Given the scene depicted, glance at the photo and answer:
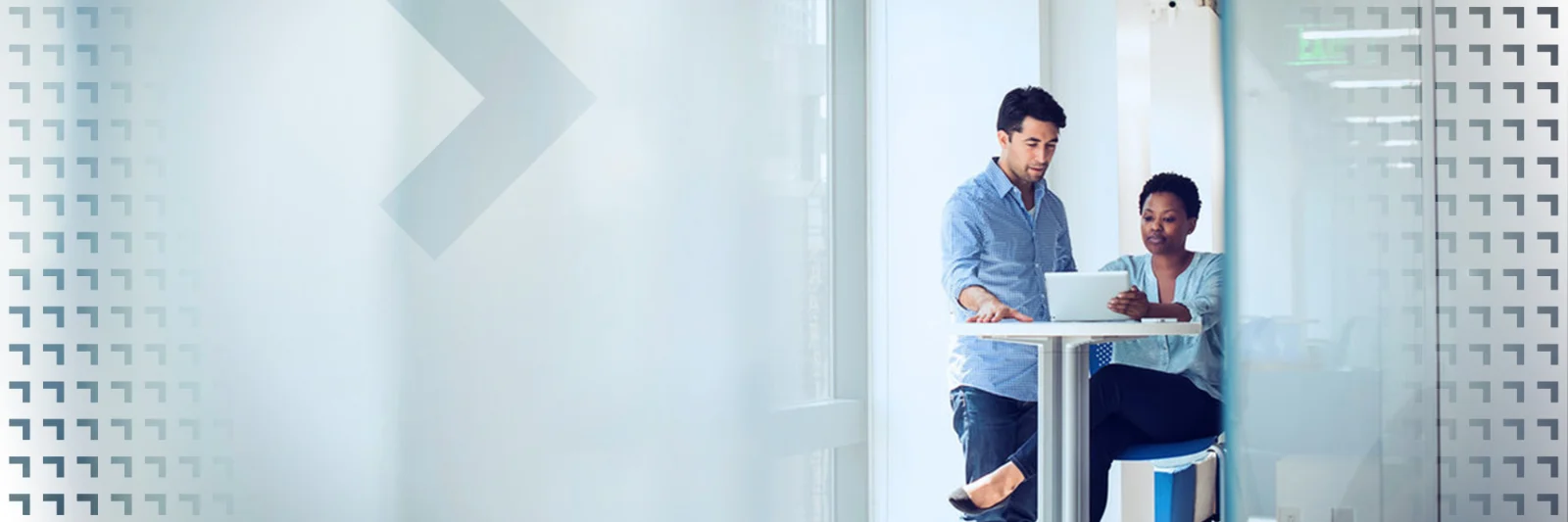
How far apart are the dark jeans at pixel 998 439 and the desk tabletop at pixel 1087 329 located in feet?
2.30

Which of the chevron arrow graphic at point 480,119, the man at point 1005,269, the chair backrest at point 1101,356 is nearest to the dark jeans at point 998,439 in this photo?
the man at point 1005,269

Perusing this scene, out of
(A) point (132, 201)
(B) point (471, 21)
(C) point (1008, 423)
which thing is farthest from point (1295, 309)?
(C) point (1008, 423)

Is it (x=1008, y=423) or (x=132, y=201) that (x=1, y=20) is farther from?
(x=1008, y=423)

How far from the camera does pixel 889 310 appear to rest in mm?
3988

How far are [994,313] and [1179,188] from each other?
0.66 m

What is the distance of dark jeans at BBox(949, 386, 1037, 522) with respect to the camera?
3084 mm

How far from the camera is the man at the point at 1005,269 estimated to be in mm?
3111

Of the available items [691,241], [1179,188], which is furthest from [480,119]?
[1179,188]

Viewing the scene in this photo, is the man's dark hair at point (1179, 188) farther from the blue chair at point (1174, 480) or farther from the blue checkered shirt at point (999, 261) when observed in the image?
the blue chair at point (1174, 480)

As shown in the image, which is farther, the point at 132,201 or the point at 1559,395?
the point at 132,201

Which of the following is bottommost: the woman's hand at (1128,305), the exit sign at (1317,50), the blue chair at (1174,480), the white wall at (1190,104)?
the blue chair at (1174,480)

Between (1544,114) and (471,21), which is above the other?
(471,21)

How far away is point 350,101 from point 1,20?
1.92 ft

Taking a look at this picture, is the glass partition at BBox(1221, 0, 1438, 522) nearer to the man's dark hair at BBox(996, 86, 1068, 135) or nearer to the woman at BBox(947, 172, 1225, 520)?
the woman at BBox(947, 172, 1225, 520)
